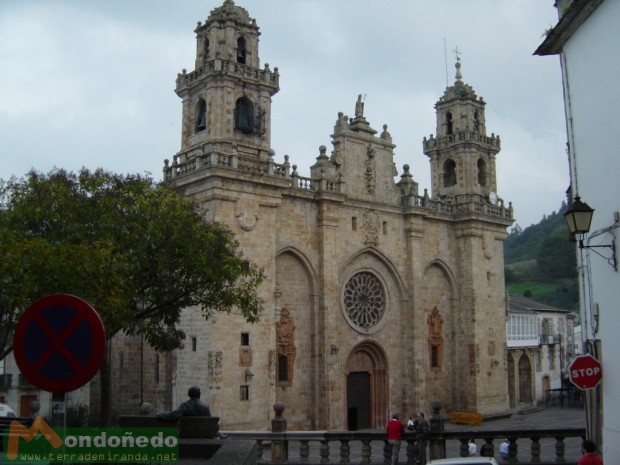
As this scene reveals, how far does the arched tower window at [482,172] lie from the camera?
133 feet

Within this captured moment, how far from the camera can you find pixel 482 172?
40.7m

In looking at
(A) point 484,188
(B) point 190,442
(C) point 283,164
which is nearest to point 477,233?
(A) point 484,188

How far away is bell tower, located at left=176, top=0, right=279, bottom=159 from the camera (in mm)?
28828

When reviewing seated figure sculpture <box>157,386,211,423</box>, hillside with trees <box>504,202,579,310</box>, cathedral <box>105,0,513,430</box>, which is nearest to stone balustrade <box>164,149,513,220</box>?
cathedral <box>105,0,513,430</box>

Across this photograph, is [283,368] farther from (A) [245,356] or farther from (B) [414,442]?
(B) [414,442]

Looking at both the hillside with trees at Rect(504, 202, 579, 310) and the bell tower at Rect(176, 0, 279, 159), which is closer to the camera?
the bell tower at Rect(176, 0, 279, 159)

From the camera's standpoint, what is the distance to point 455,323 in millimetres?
37062

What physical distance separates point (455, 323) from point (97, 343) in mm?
34010

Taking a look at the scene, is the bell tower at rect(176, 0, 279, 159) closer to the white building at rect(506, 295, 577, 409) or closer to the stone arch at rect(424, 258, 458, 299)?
the stone arch at rect(424, 258, 458, 299)

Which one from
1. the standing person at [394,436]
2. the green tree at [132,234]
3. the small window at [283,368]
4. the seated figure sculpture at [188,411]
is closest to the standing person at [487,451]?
the standing person at [394,436]

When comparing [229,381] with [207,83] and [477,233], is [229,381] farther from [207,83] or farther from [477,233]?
[477,233]

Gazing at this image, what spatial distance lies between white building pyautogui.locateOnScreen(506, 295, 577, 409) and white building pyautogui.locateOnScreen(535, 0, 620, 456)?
1263 inches

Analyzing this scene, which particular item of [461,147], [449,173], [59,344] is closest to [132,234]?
[59,344]

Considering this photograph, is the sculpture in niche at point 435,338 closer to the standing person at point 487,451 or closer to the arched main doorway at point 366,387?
the arched main doorway at point 366,387
